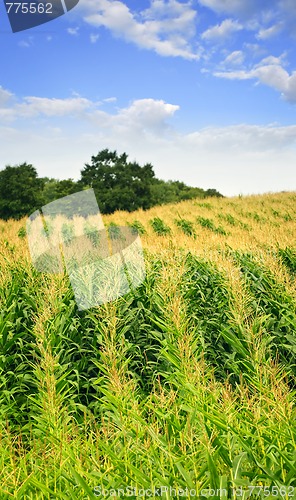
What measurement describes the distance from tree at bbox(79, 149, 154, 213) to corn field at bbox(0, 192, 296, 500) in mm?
27331

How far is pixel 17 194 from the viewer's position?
36062mm

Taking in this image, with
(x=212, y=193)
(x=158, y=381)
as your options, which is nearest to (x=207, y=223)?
(x=158, y=381)

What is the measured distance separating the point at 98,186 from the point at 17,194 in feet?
26.8

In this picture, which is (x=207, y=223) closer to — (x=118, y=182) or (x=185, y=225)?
(x=185, y=225)

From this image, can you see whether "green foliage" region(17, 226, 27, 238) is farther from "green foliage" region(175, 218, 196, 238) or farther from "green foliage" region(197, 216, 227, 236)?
"green foliage" region(197, 216, 227, 236)

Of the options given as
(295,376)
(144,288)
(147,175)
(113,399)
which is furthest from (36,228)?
(147,175)

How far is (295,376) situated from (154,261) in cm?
334

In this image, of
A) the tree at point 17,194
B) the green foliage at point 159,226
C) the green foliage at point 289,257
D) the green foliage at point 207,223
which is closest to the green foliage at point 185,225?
Result: the green foliage at point 207,223

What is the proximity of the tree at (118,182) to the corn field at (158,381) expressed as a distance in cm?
2733

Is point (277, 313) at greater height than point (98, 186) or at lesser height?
lesser

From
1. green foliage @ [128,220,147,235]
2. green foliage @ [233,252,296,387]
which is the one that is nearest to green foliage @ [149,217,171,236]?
green foliage @ [128,220,147,235]

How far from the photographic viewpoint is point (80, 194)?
7.50 meters

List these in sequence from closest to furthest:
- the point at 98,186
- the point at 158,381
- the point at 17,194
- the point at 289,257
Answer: the point at 158,381
the point at 289,257
the point at 17,194
the point at 98,186

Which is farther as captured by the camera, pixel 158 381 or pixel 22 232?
pixel 22 232
